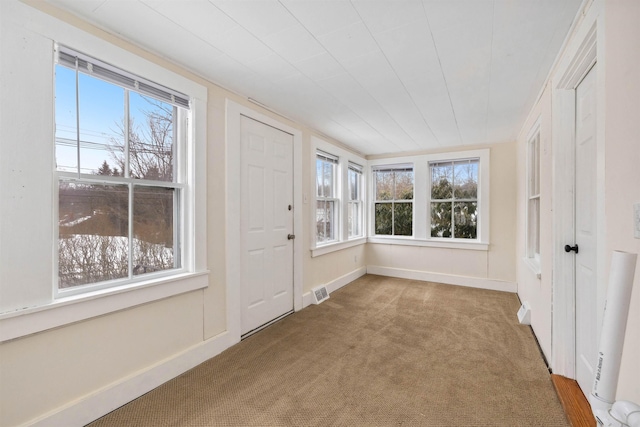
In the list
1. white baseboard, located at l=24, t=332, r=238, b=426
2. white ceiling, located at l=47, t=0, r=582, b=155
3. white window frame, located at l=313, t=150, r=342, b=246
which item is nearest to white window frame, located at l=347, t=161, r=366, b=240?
white window frame, located at l=313, t=150, r=342, b=246

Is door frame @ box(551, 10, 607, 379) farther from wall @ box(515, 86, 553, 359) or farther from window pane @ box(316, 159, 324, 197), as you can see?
window pane @ box(316, 159, 324, 197)

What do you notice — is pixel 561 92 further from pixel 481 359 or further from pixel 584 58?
pixel 481 359

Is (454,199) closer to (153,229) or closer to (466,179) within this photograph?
(466,179)

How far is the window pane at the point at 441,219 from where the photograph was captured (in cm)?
488

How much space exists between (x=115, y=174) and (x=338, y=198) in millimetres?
3196

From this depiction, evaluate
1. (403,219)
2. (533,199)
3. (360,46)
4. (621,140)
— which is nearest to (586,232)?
(621,140)

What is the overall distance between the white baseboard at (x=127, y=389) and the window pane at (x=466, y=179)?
4190 mm

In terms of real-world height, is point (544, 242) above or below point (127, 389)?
above

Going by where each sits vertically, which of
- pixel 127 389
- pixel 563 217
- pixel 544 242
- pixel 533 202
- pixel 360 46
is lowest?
pixel 127 389

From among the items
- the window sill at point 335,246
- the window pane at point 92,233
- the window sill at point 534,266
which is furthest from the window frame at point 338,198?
the window sill at point 534,266

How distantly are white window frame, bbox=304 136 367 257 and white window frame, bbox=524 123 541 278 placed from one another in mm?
2396

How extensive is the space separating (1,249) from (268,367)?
177cm

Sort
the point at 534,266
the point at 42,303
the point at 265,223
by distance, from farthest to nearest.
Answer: the point at 265,223 < the point at 534,266 < the point at 42,303

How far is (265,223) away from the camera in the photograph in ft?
10.0
